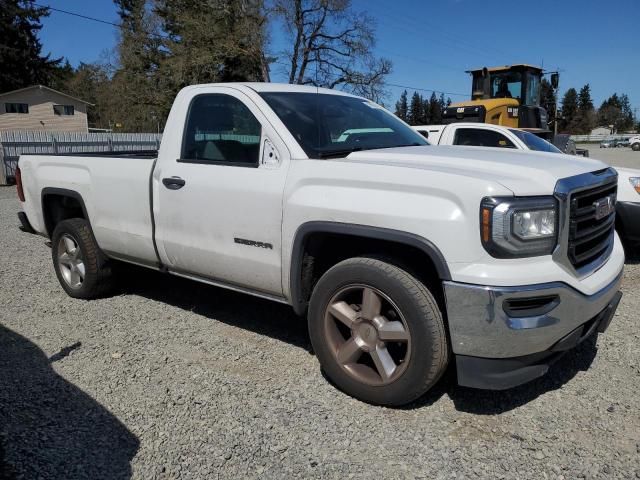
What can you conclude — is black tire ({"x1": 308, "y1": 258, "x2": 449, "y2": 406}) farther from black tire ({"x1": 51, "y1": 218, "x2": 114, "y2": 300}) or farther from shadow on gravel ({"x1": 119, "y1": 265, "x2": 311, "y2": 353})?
black tire ({"x1": 51, "y1": 218, "x2": 114, "y2": 300})

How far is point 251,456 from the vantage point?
8.89 ft

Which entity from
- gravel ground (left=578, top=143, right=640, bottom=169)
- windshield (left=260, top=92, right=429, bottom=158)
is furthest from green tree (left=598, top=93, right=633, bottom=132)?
windshield (left=260, top=92, right=429, bottom=158)

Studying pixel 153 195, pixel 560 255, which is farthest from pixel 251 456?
pixel 153 195

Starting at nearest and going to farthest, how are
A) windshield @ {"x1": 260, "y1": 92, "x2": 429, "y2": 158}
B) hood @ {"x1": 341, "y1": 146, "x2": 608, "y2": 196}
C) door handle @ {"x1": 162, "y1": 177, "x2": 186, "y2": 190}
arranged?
hood @ {"x1": 341, "y1": 146, "x2": 608, "y2": 196}, windshield @ {"x1": 260, "y1": 92, "x2": 429, "y2": 158}, door handle @ {"x1": 162, "y1": 177, "x2": 186, "y2": 190}

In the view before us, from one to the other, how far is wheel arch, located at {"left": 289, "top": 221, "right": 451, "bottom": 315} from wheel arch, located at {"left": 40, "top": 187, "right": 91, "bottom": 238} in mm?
2807

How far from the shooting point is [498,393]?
10.9 feet

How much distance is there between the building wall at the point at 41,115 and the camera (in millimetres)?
43719

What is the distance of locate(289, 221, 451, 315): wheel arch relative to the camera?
107 inches

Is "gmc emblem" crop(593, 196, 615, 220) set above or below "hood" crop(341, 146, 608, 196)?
below

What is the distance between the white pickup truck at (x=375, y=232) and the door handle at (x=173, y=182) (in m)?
0.01

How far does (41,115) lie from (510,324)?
166ft

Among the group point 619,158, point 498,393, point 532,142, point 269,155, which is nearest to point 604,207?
point 498,393

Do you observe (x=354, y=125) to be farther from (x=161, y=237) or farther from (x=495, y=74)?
(x=495, y=74)

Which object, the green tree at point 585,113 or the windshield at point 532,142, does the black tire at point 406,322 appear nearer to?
the windshield at point 532,142
